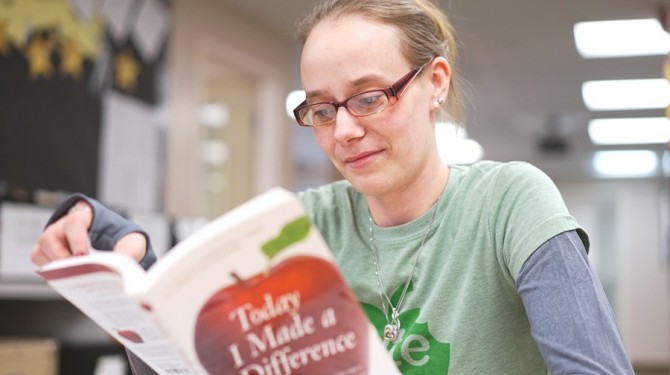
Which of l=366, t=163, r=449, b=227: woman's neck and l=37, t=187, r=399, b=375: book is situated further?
l=366, t=163, r=449, b=227: woman's neck

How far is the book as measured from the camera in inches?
28.7

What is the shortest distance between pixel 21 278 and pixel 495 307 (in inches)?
91.5

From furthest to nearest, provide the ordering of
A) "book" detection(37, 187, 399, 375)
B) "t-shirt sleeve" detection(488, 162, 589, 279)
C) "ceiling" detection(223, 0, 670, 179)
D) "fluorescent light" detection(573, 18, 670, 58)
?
"fluorescent light" detection(573, 18, 670, 58)
"ceiling" detection(223, 0, 670, 179)
"t-shirt sleeve" detection(488, 162, 589, 279)
"book" detection(37, 187, 399, 375)

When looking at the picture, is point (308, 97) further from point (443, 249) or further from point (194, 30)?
point (194, 30)

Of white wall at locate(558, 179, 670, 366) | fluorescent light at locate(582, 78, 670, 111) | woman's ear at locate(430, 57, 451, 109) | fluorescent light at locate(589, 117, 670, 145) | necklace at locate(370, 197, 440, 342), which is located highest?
fluorescent light at locate(582, 78, 670, 111)

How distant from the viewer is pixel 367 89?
108 cm

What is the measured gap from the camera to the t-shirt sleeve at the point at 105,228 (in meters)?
1.03

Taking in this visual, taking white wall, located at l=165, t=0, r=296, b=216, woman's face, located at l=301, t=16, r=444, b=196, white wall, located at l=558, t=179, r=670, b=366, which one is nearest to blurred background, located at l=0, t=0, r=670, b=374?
white wall, located at l=165, t=0, r=296, b=216

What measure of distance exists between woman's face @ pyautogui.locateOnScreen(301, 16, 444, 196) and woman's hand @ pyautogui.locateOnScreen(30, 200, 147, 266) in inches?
12.4

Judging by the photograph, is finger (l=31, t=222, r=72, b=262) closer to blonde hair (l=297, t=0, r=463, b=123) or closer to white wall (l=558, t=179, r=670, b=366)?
blonde hair (l=297, t=0, r=463, b=123)

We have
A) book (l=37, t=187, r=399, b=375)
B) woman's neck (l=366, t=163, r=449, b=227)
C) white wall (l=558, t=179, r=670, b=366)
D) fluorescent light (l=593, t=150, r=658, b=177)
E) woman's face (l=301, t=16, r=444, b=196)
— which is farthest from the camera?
white wall (l=558, t=179, r=670, b=366)

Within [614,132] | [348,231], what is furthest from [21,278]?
[614,132]

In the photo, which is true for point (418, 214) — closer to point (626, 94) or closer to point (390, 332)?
point (390, 332)

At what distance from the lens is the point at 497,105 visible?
25.0 ft
